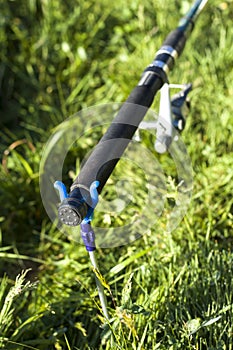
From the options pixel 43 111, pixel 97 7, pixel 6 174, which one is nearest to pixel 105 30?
pixel 97 7

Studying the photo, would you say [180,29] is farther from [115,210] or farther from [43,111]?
[43,111]

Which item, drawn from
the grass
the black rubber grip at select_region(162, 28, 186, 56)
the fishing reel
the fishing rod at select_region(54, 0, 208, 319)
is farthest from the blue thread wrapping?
the black rubber grip at select_region(162, 28, 186, 56)

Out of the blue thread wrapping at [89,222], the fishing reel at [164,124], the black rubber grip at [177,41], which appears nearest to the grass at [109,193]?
the blue thread wrapping at [89,222]

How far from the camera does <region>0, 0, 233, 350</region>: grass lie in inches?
66.2

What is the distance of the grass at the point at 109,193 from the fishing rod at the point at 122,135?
0.22m

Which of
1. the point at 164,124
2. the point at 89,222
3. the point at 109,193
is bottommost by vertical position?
the point at 89,222

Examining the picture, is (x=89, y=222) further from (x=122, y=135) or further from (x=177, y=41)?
(x=177, y=41)

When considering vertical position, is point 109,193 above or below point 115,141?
below

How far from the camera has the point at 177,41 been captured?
6.21 feet

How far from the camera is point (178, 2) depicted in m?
3.16

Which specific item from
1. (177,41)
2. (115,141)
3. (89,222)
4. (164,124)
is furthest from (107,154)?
(177,41)

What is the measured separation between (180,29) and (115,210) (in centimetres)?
74

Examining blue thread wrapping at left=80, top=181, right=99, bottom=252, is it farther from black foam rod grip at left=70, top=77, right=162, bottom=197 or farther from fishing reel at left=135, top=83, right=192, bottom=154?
fishing reel at left=135, top=83, right=192, bottom=154

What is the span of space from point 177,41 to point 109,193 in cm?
75
